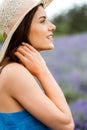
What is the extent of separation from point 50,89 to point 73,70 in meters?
9.03

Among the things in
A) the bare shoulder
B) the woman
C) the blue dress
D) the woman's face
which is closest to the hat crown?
the woman

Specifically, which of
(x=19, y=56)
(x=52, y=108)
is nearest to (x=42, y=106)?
(x=52, y=108)

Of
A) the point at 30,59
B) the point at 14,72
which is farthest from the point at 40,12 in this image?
the point at 14,72

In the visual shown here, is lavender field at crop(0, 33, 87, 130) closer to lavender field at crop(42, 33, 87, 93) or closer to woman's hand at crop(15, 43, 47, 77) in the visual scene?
lavender field at crop(42, 33, 87, 93)

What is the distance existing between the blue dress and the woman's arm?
8 cm

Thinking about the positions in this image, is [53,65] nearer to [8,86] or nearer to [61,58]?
[61,58]

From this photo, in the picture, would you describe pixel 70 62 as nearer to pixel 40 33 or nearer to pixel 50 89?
pixel 40 33

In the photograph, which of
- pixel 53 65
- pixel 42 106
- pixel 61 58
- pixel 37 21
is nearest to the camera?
pixel 42 106

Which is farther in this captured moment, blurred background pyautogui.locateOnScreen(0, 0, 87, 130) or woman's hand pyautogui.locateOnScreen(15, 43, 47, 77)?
blurred background pyautogui.locateOnScreen(0, 0, 87, 130)

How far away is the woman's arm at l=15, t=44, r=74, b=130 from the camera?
3.38 metres

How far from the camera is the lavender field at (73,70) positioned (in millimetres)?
8370

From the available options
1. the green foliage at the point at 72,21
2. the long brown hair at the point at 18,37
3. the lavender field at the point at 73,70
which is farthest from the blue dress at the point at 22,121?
the green foliage at the point at 72,21

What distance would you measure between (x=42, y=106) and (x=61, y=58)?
10213 millimetres

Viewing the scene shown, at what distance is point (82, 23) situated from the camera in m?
29.5
